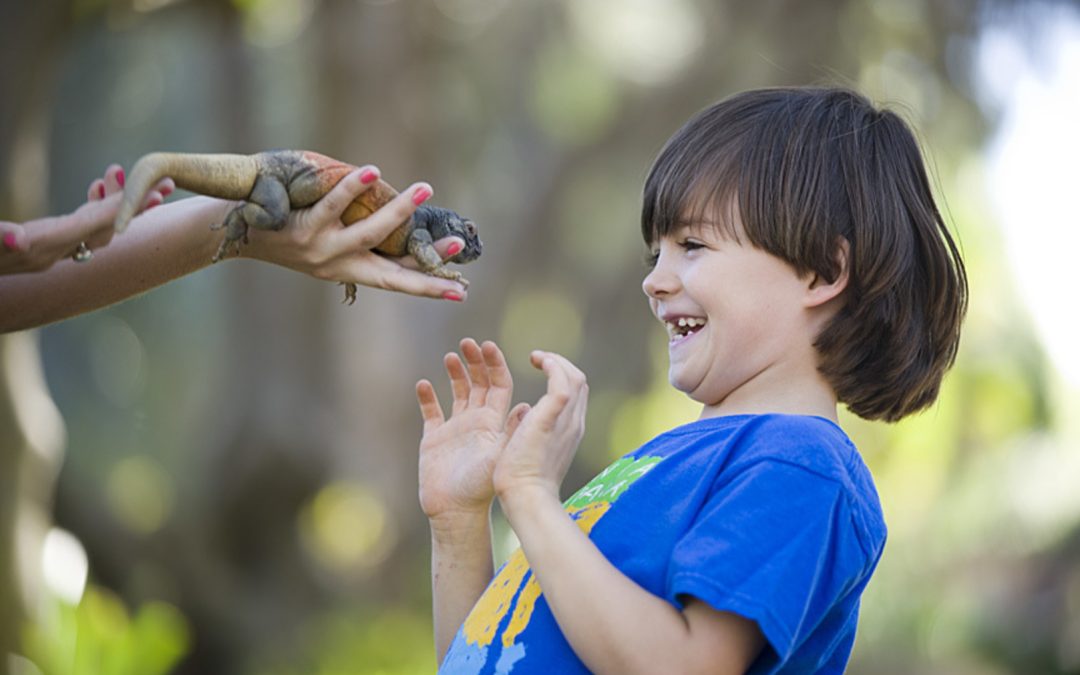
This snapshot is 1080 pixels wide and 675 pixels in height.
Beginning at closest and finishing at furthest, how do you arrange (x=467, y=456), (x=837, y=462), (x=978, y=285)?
(x=837, y=462) < (x=467, y=456) < (x=978, y=285)

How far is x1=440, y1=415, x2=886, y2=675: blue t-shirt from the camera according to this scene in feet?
6.22

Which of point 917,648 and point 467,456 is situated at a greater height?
point 467,456

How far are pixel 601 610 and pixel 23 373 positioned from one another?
16.7 feet

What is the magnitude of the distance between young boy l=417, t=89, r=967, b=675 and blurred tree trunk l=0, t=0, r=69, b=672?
414 centimetres

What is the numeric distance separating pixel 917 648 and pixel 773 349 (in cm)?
842

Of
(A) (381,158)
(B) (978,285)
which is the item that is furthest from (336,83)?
(B) (978,285)

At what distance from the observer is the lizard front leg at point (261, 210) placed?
2348 mm

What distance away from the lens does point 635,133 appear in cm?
1048

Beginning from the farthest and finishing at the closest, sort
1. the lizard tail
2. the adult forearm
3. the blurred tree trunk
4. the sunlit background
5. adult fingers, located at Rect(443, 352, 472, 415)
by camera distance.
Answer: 1. the sunlit background
2. the blurred tree trunk
3. the adult forearm
4. adult fingers, located at Rect(443, 352, 472, 415)
5. the lizard tail

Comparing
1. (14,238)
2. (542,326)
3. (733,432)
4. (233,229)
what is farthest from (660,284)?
(542,326)

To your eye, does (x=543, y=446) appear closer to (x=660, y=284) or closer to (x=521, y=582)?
(x=521, y=582)

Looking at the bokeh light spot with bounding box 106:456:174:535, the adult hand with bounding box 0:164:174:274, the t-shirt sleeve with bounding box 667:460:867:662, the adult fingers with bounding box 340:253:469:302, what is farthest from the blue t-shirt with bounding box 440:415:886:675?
the bokeh light spot with bounding box 106:456:174:535

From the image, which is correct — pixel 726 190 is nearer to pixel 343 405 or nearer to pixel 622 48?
pixel 343 405

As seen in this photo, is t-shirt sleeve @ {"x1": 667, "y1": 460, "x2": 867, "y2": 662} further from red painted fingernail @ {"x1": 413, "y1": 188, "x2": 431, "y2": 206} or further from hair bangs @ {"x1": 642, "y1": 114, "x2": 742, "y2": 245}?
red painted fingernail @ {"x1": 413, "y1": 188, "x2": 431, "y2": 206}
